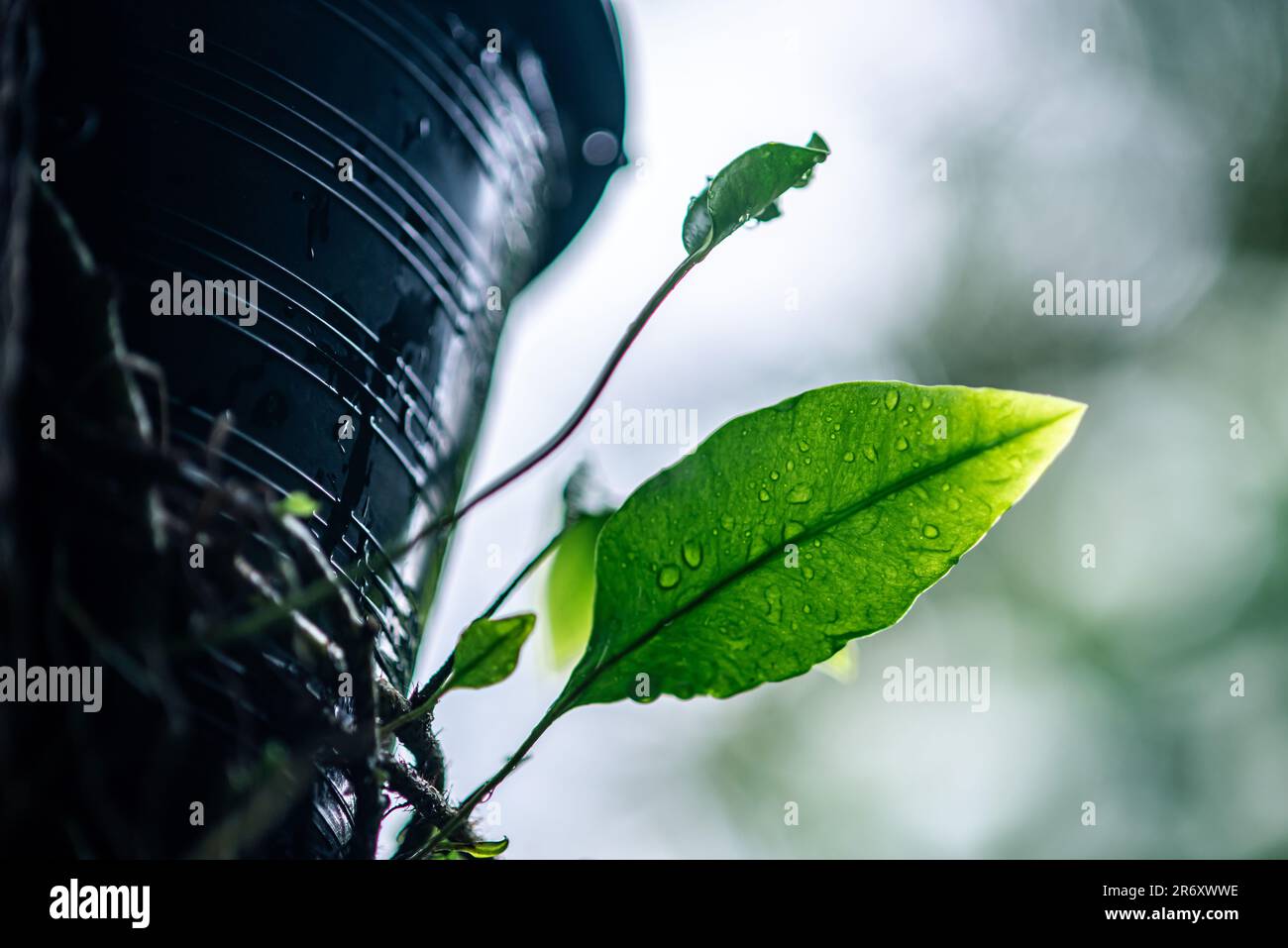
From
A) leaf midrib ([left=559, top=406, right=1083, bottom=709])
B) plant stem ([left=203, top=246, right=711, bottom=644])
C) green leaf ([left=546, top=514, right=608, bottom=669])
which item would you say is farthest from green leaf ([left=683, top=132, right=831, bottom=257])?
green leaf ([left=546, top=514, right=608, bottom=669])

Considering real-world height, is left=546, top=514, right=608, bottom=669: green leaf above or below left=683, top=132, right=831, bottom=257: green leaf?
below

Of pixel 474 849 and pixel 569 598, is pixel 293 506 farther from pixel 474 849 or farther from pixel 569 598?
pixel 569 598

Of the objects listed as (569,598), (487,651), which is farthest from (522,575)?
(569,598)

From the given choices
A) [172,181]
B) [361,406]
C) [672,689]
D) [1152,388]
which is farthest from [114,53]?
[1152,388]

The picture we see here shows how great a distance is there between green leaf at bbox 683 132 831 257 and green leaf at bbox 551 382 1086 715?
0.11 metres

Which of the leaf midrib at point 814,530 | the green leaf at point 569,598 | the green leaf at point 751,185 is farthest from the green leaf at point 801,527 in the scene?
the green leaf at point 569,598

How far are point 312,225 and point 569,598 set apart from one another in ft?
1.25

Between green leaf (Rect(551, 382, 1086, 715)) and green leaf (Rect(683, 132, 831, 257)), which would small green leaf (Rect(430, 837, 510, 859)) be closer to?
green leaf (Rect(551, 382, 1086, 715))

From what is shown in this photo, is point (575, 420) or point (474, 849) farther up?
point (575, 420)

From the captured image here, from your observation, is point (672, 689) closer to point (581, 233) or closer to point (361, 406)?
point (361, 406)

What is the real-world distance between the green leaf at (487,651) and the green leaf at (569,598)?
11.2 inches

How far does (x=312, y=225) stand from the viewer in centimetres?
41

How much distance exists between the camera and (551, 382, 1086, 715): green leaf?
1.28ft
